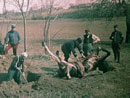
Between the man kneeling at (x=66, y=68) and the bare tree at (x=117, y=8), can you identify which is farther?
the bare tree at (x=117, y=8)

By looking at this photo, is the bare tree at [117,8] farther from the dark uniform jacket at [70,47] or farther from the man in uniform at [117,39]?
the dark uniform jacket at [70,47]

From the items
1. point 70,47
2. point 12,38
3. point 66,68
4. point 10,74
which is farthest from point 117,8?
point 10,74

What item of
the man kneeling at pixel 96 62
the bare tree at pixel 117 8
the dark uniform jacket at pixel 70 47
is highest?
the bare tree at pixel 117 8

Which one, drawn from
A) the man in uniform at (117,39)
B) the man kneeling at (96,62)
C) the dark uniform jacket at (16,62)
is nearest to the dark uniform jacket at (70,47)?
the man kneeling at (96,62)

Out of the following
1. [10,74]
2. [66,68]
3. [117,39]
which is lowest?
[10,74]

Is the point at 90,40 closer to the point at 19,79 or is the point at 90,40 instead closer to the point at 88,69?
the point at 88,69

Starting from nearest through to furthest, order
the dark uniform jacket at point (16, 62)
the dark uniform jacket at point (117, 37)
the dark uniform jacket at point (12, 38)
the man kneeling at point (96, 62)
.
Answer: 1. the dark uniform jacket at point (16, 62)
2. the man kneeling at point (96, 62)
3. the dark uniform jacket at point (117, 37)
4. the dark uniform jacket at point (12, 38)

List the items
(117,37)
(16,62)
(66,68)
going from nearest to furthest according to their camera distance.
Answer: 1. (16,62)
2. (66,68)
3. (117,37)

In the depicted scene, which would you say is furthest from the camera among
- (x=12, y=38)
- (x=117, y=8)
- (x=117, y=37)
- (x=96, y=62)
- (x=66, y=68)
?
(x=117, y=8)

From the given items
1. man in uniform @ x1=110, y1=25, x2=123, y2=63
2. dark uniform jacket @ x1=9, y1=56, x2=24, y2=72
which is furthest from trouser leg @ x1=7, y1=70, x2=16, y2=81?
man in uniform @ x1=110, y1=25, x2=123, y2=63

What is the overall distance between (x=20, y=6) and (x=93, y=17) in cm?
712

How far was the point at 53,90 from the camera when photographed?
6.33 m

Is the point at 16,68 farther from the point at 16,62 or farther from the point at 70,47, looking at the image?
the point at 70,47

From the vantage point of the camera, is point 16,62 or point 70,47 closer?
point 16,62
